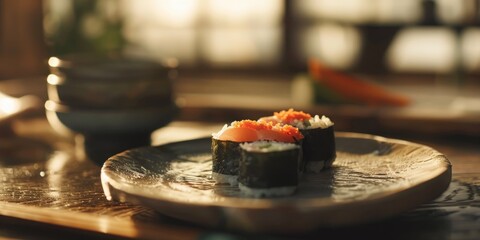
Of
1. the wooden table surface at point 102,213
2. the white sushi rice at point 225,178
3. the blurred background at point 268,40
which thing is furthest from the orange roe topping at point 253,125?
the blurred background at point 268,40

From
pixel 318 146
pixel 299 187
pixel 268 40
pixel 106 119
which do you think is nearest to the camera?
pixel 299 187

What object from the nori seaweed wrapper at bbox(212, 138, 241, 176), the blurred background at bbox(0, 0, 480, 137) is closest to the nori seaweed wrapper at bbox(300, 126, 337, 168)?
the nori seaweed wrapper at bbox(212, 138, 241, 176)

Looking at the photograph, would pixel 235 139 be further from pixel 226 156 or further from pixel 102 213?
pixel 102 213

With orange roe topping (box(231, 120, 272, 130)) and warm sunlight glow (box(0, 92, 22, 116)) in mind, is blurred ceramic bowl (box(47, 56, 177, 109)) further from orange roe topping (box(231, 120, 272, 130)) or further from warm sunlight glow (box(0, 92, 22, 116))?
orange roe topping (box(231, 120, 272, 130))

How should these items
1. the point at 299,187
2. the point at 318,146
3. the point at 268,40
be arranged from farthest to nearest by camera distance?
1. the point at 268,40
2. the point at 318,146
3. the point at 299,187

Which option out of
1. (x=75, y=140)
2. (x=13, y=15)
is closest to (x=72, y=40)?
(x=13, y=15)

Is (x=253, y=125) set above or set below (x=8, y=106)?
above

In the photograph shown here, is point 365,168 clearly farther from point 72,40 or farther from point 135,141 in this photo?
point 72,40

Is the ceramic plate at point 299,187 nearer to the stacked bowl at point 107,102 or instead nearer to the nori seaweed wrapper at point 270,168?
the nori seaweed wrapper at point 270,168

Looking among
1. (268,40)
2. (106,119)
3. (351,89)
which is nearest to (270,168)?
(106,119)
